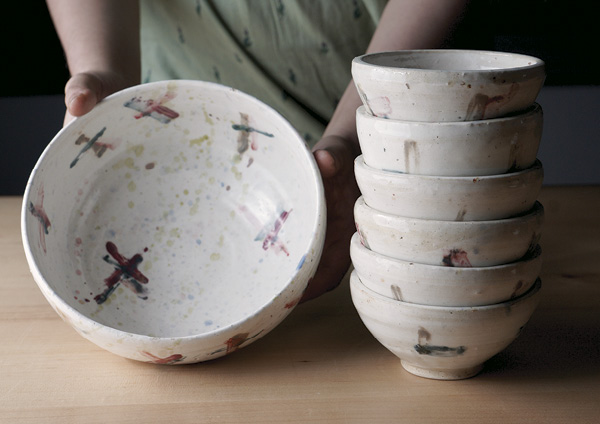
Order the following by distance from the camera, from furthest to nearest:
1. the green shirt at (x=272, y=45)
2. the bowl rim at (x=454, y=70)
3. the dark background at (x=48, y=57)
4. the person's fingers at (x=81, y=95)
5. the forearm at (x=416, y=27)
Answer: the dark background at (x=48, y=57) → the green shirt at (x=272, y=45) → the forearm at (x=416, y=27) → the person's fingers at (x=81, y=95) → the bowl rim at (x=454, y=70)

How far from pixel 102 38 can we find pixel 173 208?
10.4 inches

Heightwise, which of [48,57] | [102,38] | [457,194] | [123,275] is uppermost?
[457,194]

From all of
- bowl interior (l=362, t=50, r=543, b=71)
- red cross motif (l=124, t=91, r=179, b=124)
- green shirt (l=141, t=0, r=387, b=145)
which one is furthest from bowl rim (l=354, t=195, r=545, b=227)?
green shirt (l=141, t=0, r=387, b=145)

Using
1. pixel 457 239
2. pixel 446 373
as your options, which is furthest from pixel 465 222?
pixel 446 373

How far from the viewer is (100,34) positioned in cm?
81

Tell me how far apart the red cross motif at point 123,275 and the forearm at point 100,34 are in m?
0.21

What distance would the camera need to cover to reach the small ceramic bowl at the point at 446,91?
42 centimetres

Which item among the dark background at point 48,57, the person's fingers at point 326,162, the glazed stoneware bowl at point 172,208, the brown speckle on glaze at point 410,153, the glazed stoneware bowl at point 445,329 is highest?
the brown speckle on glaze at point 410,153

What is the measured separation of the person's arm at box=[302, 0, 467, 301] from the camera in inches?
24.3

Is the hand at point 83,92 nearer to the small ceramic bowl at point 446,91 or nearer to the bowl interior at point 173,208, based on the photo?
the bowl interior at point 173,208

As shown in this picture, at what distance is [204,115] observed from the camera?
2.11ft

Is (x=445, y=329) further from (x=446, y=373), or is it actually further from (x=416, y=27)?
(x=416, y=27)

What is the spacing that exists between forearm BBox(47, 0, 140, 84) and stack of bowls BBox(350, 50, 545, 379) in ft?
1.30

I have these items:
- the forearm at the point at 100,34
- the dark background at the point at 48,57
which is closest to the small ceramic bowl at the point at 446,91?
the forearm at the point at 100,34
